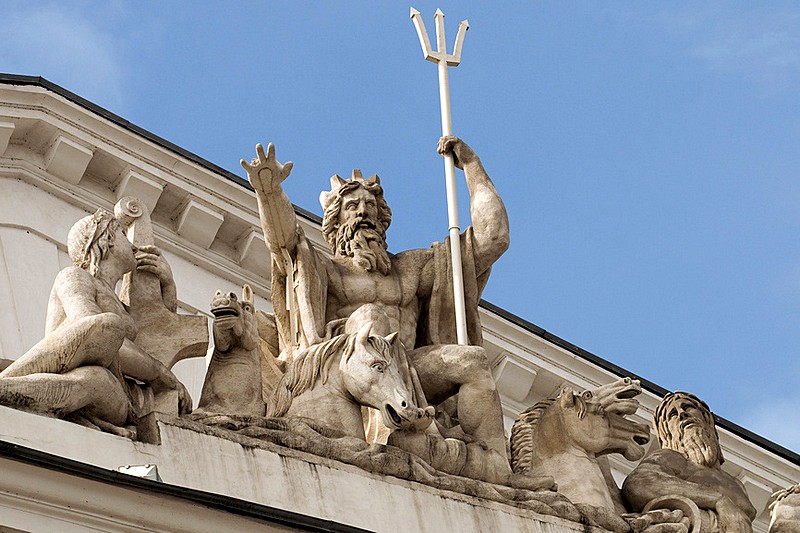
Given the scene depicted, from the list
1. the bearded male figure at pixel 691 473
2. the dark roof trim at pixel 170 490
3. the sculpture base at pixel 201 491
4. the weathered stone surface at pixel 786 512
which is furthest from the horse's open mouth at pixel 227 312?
the weathered stone surface at pixel 786 512

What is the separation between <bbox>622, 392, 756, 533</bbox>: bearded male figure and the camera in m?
18.9

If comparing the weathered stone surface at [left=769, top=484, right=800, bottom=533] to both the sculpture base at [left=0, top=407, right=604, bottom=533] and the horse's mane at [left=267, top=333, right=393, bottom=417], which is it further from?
the horse's mane at [left=267, top=333, right=393, bottom=417]

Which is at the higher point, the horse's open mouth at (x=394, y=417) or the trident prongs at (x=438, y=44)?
the trident prongs at (x=438, y=44)

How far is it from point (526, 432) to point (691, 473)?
133 centimetres

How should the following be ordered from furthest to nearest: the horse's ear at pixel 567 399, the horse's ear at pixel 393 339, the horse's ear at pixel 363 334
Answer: the horse's ear at pixel 567 399
the horse's ear at pixel 393 339
the horse's ear at pixel 363 334

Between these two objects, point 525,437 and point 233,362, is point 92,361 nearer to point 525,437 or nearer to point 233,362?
point 233,362

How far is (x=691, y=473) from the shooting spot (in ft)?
63.6

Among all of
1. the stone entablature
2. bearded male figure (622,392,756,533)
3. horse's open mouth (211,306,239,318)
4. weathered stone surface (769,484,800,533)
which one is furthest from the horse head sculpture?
the stone entablature

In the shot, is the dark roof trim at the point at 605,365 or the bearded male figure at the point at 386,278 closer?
the bearded male figure at the point at 386,278

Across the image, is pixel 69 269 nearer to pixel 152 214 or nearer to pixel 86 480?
pixel 86 480

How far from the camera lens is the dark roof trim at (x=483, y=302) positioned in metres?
27.7

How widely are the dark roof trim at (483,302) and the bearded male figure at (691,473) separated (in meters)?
9.10

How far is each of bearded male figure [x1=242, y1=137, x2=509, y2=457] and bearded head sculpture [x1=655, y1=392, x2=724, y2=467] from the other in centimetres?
173

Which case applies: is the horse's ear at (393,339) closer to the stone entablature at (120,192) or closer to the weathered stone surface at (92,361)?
the weathered stone surface at (92,361)
